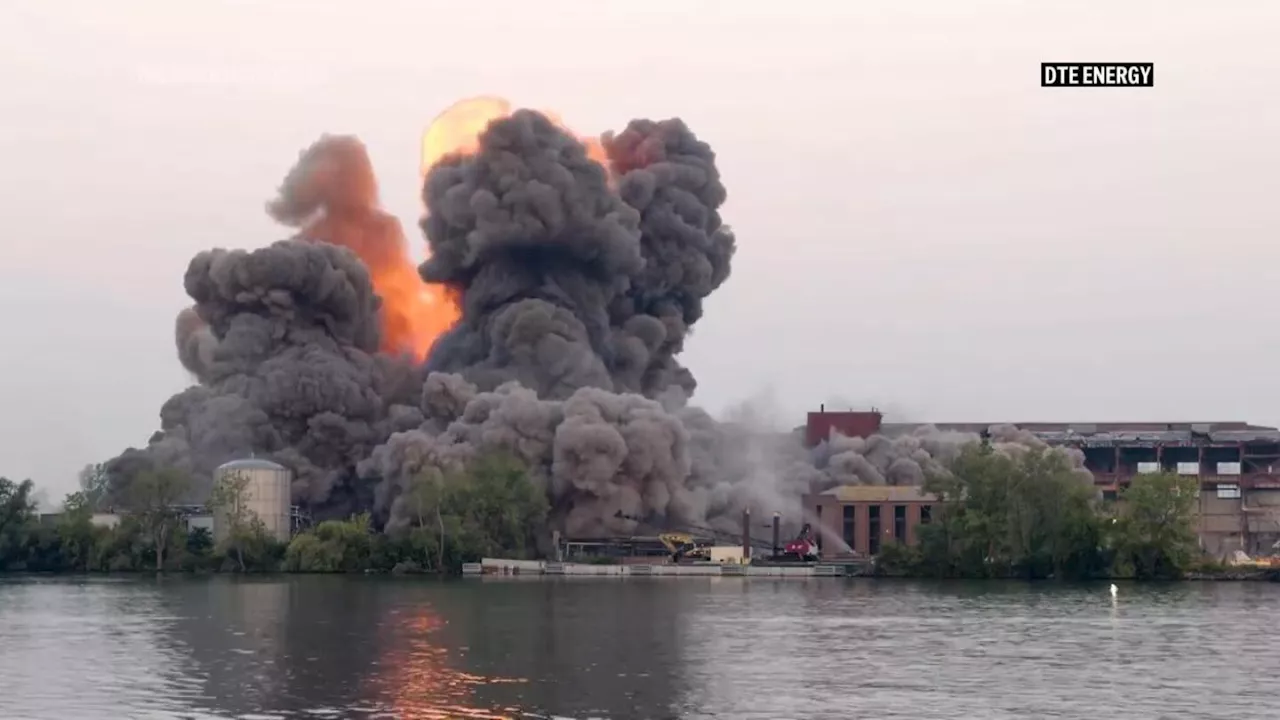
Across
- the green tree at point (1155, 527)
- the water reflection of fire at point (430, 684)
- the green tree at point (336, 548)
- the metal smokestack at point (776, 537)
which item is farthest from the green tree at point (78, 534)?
the water reflection of fire at point (430, 684)

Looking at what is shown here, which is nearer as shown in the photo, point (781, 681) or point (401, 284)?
point (781, 681)

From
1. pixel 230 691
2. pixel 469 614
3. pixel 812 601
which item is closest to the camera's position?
pixel 230 691

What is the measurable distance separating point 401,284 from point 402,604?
82.1 meters

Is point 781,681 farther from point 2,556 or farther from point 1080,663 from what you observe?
point 2,556

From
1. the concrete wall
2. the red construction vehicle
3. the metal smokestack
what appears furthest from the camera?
the concrete wall

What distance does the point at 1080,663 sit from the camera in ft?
254

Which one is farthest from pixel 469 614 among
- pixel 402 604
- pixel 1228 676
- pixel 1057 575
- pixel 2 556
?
pixel 2 556

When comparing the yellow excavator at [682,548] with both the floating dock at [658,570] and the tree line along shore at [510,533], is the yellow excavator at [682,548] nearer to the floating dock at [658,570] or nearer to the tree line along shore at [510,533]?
the floating dock at [658,570]

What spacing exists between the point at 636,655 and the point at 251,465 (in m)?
90.8

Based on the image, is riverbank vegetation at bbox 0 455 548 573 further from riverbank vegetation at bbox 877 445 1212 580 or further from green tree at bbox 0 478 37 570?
riverbank vegetation at bbox 877 445 1212 580

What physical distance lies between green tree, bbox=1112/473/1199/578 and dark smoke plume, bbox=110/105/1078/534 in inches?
984

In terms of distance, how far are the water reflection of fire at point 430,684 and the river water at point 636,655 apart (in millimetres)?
190

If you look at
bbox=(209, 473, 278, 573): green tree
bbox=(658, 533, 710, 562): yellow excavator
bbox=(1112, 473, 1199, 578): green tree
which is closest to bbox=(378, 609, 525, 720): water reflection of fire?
bbox=(1112, 473, 1199, 578): green tree

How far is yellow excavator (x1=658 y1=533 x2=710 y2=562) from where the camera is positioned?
16650 cm
